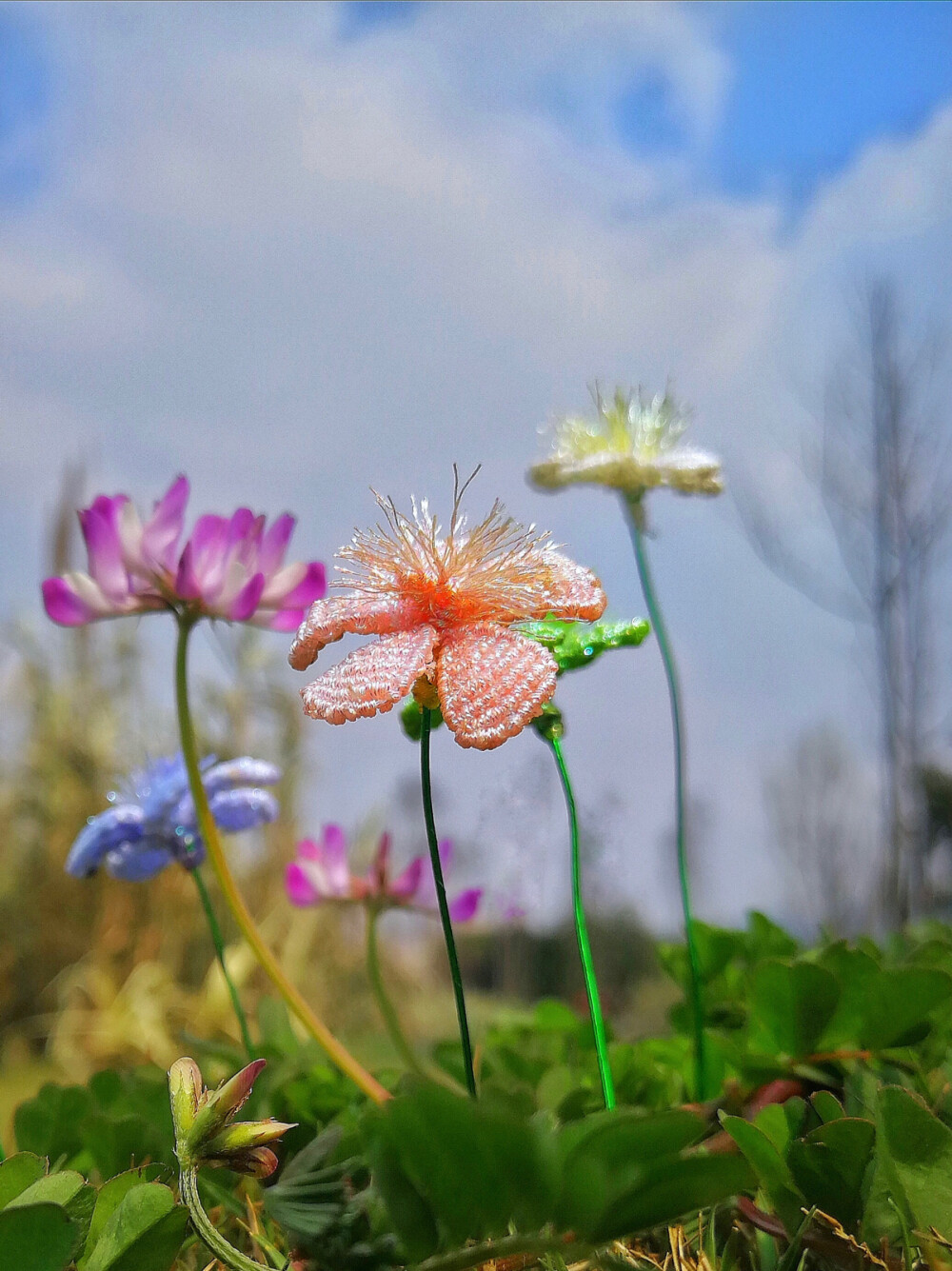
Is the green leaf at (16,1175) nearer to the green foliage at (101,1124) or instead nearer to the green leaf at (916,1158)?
the green foliage at (101,1124)

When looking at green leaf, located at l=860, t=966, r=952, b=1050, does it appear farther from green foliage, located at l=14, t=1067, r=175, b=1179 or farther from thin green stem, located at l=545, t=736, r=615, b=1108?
green foliage, located at l=14, t=1067, r=175, b=1179

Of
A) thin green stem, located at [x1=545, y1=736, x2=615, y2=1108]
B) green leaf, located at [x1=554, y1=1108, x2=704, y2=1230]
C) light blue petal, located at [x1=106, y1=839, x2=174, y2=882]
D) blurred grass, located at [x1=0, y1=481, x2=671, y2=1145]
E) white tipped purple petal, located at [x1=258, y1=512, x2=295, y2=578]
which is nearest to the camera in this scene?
green leaf, located at [x1=554, y1=1108, x2=704, y2=1230]

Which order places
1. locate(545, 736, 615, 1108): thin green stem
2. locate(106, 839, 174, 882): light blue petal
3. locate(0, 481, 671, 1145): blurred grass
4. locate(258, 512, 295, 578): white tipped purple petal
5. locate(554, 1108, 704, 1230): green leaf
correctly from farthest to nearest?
locate(0, 481, 671, 1145): blurred grass < locate(106, 839, 174, 882): light blue petal < locate(258, 512, 295, 578): white tipped purple petal < locate(545, 736, 615, 1108): thin green stem < locate(554, 1108, 704, 1230): green leaf

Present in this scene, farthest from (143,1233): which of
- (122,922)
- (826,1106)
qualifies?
(122,922)

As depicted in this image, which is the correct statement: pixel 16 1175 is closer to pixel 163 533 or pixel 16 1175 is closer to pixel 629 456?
pixel 163 533

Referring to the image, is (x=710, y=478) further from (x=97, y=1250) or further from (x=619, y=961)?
(x=619, y=961)

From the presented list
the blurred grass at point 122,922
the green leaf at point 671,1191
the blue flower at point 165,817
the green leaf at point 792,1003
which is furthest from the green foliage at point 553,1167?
the blurred grass at point 122,922

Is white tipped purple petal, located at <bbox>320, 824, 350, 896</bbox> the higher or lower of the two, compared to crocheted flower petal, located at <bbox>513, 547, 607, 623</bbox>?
lower

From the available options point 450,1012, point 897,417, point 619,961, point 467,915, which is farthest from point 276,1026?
point 897,417

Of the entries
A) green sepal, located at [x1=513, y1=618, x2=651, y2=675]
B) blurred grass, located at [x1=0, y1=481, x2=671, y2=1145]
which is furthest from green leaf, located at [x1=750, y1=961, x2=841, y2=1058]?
blurred grass, located at [x1=0, y1=481, x2=671, y2=1145]
